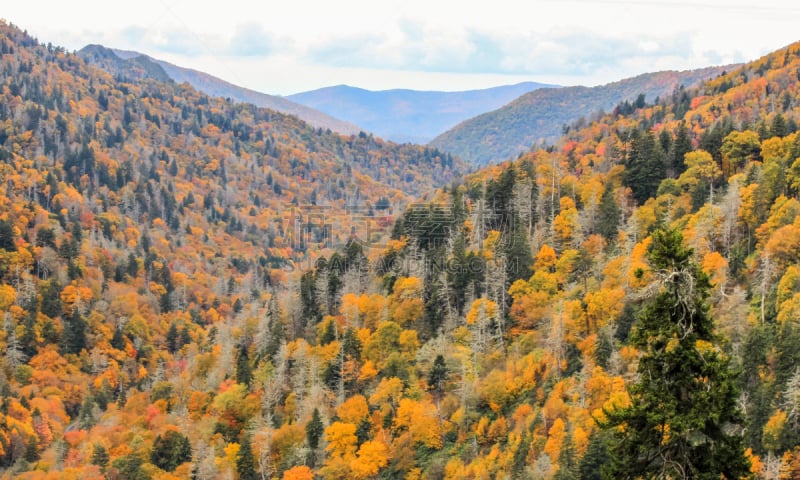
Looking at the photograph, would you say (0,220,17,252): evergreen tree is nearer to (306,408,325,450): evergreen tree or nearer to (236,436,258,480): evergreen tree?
(236,436,258,480): evergreen tree

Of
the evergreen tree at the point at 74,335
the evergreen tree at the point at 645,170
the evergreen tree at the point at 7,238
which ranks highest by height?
the evergreen tree at the point at 645,170

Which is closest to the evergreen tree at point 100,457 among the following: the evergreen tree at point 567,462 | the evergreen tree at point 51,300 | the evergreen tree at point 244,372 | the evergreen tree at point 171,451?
the evergreen tree at point 171,451

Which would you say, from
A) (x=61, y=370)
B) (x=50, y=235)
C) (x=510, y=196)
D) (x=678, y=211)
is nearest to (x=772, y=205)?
(x=678, y=211)

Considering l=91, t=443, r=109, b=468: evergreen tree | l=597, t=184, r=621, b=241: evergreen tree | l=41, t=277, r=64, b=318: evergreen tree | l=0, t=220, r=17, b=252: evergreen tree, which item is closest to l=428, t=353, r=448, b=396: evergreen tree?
l=597, t=184, r=621, b=241: evergreen tree

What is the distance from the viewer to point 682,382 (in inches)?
763

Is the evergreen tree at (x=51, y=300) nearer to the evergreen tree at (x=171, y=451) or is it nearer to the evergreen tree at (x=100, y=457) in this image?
the evergreen tree at (x=100, y=457)

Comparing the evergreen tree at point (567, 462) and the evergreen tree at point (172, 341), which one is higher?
the evergreen tree at point (567, 462)

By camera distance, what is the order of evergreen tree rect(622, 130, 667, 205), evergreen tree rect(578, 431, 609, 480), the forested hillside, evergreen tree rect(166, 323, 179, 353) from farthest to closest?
1. evergreen tree rect(166, 323, 179, 353)
2. evergreen tree rect(622, 130, 667, 205)
3. the forested hillside
4. evergreen tree rect(578, 431, 609, 480)

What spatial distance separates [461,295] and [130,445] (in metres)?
44.3

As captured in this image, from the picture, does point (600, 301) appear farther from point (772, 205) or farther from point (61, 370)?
point (61, 370)

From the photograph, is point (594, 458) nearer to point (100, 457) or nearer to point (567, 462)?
point (567, 462)

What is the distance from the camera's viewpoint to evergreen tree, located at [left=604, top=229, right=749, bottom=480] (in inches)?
752

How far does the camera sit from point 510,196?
108 metres

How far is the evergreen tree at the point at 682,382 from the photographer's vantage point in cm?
1909
